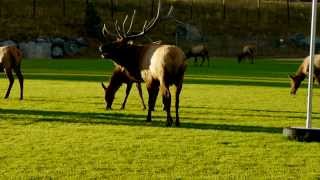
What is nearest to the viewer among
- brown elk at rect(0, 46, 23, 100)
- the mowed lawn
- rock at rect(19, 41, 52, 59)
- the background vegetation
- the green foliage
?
the mowed lawn

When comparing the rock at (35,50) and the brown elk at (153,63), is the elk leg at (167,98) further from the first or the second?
the rock at (35,50)

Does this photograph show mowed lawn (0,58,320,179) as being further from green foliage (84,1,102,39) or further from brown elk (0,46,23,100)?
green foliage (84,1,102,39)

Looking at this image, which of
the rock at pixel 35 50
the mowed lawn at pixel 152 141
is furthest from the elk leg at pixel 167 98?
the rock at pixel 35 50

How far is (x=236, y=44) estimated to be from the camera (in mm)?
85688

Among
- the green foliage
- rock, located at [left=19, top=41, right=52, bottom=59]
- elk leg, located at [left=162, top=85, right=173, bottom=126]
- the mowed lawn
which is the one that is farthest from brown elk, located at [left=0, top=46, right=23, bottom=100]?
the green foliage

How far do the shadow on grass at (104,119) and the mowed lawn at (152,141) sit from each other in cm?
2

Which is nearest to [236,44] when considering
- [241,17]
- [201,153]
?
[241,17]

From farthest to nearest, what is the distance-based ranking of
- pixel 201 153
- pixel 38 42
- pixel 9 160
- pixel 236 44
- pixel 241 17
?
1. pixel 241 17
2. pixel 236 44
3. pixel 38 42
4. pixel 201 153
5. pixel 9 160

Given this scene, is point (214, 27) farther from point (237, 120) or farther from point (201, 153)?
point (201, 153)

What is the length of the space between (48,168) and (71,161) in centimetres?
68

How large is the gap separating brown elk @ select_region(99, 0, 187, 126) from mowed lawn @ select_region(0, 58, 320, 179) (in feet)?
2.49

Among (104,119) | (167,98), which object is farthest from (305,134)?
(104,119)

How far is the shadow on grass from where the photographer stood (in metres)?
15.4

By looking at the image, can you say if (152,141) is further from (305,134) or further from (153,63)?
(153,63)
